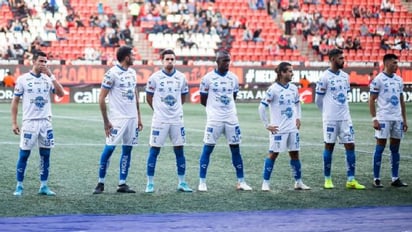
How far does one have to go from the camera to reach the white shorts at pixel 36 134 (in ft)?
39.7

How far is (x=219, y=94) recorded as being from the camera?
1288 centimetres

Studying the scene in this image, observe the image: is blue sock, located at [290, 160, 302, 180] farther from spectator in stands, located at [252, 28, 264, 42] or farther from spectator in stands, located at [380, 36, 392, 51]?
spectator in stands, located at [380, 36, 392, 51]

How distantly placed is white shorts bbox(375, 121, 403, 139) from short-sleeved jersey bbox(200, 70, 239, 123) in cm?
221

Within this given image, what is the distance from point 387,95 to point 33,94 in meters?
5.06

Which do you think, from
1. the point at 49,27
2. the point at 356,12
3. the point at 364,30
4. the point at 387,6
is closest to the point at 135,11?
the point at 49,27

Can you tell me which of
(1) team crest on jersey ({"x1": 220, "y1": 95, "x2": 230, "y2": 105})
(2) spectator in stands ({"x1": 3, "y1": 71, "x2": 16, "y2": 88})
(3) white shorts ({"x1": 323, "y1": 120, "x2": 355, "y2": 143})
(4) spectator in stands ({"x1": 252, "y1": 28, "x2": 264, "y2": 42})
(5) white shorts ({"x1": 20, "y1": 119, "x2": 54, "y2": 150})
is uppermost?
(1) team crest on jersey ({"x1": 220, "y1": 95, "x2": 230, "y2": 105})

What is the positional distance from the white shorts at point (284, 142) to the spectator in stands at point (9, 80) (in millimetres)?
25926

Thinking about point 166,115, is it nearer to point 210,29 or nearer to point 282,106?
point 282,106

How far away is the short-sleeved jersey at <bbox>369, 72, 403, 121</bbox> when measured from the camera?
13.5 meters

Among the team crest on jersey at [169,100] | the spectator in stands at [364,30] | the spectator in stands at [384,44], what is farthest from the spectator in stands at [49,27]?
the team crest on jersey at [169,100]

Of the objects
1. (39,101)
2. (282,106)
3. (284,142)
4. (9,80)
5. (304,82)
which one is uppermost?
(39,101)

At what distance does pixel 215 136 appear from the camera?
1293 centimetres

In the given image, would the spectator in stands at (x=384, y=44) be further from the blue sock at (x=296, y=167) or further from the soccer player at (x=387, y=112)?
the blue sock at (x=296, y=167)

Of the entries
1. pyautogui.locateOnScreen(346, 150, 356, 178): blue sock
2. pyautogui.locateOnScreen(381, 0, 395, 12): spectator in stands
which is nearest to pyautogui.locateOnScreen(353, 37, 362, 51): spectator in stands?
pyautogui.locateOnScreen(381, 0, 395, 12): spectator in stands
